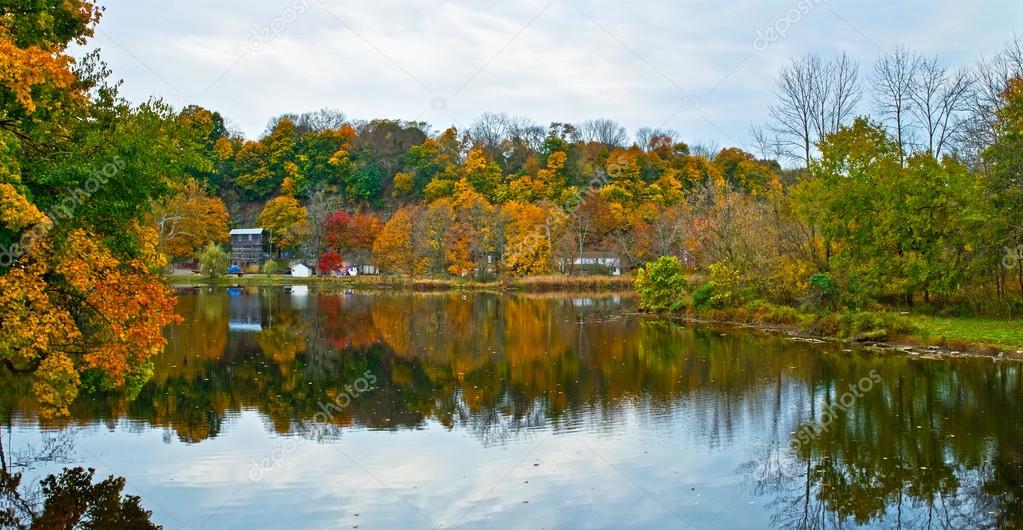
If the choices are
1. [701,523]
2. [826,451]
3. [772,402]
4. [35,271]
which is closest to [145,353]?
[35,271]

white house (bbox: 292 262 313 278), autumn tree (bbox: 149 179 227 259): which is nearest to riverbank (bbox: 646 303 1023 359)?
autumn tree (bbox: 149 179 227 259)

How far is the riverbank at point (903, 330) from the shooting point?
23.6 metres

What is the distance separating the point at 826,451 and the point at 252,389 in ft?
44.0

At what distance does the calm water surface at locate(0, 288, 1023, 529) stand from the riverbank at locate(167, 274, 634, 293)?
42647mm

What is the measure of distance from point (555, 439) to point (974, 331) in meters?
18.5

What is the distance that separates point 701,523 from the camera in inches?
394

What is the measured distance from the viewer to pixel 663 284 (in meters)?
39.8

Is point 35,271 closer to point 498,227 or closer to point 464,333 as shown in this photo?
point 464,333

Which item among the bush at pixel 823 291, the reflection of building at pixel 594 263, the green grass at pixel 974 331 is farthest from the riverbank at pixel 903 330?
the reflection of building at pixel 594 263

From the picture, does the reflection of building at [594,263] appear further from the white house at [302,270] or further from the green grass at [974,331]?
the green grass at [974,331]

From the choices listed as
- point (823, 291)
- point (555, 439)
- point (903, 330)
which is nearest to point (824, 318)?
point (823, 291)

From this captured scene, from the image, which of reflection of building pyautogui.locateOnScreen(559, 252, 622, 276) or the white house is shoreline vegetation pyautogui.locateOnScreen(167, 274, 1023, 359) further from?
the white house

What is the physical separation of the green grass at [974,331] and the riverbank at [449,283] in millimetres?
38296

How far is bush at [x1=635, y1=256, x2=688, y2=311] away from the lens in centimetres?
3966
